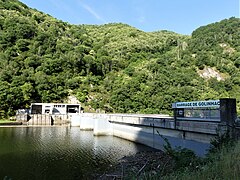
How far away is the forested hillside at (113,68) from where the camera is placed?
91.7 meters

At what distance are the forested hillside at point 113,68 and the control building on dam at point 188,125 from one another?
1936 inches

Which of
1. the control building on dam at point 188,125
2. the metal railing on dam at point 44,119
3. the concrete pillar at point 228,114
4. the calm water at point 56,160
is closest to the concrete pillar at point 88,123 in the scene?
the metal railing on dam at point 44,119

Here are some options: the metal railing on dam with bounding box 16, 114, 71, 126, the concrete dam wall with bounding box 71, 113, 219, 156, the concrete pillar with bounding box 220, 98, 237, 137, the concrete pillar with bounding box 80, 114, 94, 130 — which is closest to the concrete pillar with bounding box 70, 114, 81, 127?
the metal railing on dam with bounding box 16, 114, 71, 126

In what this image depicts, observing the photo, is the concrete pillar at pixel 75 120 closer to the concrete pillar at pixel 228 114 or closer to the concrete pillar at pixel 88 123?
the concrete pillar at pixel 88 123

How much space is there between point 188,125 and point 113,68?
11004cm

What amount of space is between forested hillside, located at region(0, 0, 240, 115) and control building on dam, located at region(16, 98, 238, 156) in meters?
49.2

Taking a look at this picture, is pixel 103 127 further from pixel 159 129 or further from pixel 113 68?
pixel 113 68

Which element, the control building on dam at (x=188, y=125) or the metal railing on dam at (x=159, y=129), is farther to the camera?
the metal railing on dam at (x=159, y=129)

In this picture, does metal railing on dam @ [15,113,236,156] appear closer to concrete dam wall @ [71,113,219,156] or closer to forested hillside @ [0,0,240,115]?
concrete dam wall @ [71,113,219,156]

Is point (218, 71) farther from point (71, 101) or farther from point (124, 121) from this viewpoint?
point (124, 121)

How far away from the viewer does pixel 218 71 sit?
118 metres

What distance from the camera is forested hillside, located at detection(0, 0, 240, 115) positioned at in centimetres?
9169

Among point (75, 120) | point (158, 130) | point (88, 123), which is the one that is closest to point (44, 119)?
point (75, 120)

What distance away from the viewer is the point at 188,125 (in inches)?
919
